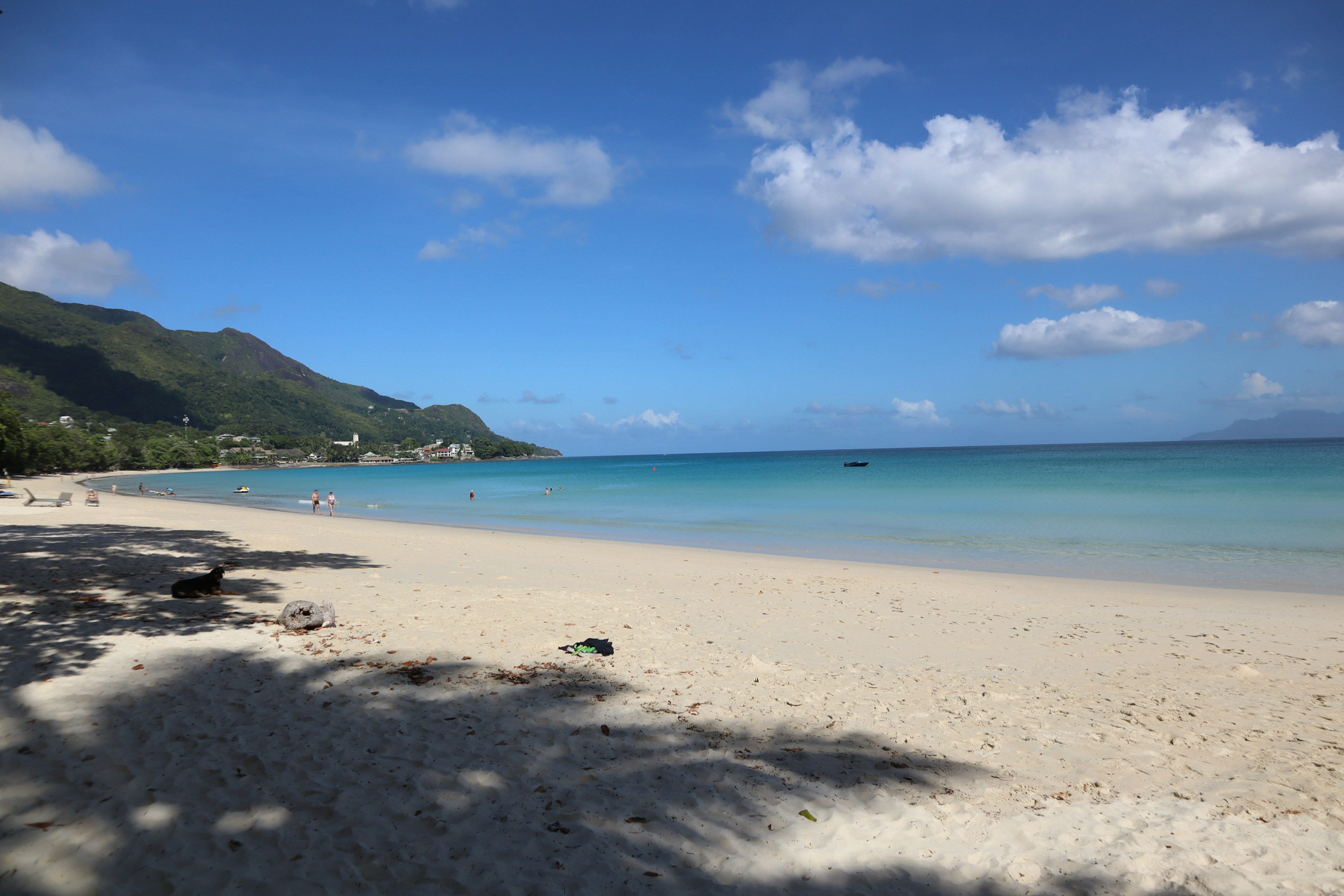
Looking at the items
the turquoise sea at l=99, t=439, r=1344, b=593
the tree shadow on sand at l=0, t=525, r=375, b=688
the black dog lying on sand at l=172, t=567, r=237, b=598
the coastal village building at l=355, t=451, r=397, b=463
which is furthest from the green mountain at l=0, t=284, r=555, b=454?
the black dog lying on sand at l=172, t=567, r=237, b=598

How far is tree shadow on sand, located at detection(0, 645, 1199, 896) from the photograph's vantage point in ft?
10.6

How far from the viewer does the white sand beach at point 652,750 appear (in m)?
3.35

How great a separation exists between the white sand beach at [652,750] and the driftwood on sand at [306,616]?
0.94 feet

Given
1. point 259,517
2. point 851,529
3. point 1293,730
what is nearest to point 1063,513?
point 851,529

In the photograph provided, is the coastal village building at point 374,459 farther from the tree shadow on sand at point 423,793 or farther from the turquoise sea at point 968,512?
the tree shadow on sand at point 423,793

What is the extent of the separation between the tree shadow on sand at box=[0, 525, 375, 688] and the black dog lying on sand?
0.10 m

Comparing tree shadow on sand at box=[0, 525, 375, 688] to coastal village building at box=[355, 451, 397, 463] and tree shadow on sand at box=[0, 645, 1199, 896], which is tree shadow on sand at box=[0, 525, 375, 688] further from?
coastal village building at box=[355, 451, 397, 463]

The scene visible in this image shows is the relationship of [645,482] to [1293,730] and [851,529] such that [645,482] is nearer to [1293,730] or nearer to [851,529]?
[851,529]

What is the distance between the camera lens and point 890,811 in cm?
397

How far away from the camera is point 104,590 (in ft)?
30.1

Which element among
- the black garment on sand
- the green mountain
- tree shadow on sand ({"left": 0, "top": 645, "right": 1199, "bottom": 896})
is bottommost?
the black garment on sand

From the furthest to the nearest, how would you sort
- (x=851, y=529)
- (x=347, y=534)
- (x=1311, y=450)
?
1. (x=1311, y=450)
2. (x=851, y=529)
3. (x=347, y=534)

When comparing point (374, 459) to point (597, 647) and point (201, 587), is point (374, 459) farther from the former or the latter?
point (597, 647)

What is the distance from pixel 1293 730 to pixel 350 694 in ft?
26.0
